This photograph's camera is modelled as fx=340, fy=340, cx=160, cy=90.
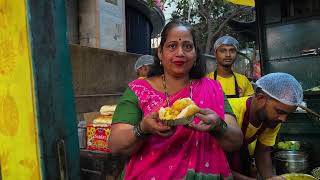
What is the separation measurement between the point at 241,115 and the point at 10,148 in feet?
4.87

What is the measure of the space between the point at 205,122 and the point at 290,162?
10.6 ft

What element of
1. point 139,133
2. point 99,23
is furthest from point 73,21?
point 139,133

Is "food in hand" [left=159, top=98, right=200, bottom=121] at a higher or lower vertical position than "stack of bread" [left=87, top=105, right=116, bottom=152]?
higher

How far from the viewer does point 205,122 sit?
1.53 meters

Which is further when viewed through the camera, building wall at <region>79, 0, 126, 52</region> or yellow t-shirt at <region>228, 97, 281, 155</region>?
building wall at <region>79, 0, 126, 52</region>

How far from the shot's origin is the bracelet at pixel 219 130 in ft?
5.14

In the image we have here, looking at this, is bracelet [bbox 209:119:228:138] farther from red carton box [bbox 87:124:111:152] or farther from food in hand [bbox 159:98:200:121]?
red carton box [bbox 87:124:111:152]

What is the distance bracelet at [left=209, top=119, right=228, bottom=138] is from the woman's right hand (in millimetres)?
194

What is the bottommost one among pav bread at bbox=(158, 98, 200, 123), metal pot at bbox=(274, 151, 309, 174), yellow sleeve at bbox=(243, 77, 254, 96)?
metal pot at bbox=(274, 151, 309, 174)

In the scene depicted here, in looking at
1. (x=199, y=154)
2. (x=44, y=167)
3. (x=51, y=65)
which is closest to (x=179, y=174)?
(x=199, y=154)

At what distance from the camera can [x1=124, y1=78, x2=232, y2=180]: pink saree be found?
1.62 meters

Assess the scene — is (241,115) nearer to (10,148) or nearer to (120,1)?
(10,148)

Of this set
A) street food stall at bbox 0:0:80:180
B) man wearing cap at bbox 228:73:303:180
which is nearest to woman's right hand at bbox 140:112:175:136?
street food stall at bbox 0:0:80:180

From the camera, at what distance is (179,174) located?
1.62 metres
